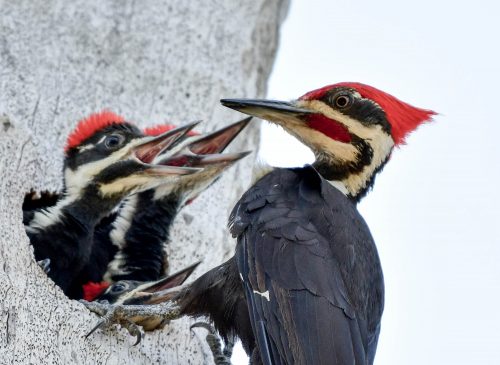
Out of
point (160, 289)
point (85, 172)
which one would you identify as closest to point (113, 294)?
point (160, 289)

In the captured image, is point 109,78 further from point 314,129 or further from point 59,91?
point 314,129

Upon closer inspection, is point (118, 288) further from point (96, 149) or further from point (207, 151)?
point (207, 151)

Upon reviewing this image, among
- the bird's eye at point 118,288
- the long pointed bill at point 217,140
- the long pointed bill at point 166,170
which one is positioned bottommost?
the bird's eye at point 118,288

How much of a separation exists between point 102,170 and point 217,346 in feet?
3.17

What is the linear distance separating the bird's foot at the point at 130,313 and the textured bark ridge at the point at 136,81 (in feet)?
0.16

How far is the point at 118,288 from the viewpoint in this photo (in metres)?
4.51

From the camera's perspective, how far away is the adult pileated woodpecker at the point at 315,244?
12.3 feet

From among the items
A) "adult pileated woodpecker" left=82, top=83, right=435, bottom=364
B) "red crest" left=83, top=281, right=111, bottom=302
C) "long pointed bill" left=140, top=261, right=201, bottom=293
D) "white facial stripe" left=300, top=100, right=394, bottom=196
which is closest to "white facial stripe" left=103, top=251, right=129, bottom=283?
"red crest" left=83, top=281, right=111, bottom=302

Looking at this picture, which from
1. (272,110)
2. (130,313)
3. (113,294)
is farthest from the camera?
(272,110)

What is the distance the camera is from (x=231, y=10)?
5605 millimetres

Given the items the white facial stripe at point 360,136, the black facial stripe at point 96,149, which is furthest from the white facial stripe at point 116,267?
the white facial stripe at point 360,136

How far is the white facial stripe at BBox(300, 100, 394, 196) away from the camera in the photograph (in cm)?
462

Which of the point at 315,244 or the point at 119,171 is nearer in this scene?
the point at 315,244

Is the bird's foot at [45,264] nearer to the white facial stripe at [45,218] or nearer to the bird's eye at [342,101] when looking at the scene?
the white facial stripe at [45,218]
